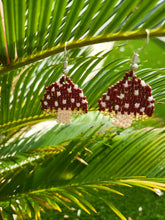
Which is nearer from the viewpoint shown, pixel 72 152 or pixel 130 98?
pixel 130 98

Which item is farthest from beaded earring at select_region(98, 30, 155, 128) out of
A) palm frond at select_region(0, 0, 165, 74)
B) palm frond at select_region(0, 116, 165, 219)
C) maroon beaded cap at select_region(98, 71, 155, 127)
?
palm frond at select_region(0, 116, 165, 219)

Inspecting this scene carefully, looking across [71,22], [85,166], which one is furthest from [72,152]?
[71,22]

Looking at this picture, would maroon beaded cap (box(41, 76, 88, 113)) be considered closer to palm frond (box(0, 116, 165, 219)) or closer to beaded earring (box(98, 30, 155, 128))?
beaded earring (box(98, 30, 155, 128))

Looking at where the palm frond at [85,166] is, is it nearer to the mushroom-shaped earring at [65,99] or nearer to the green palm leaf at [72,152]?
the green palm leaf at [72,152]

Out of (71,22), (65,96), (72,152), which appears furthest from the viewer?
(72,152)

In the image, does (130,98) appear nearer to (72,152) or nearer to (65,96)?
(65,96)
